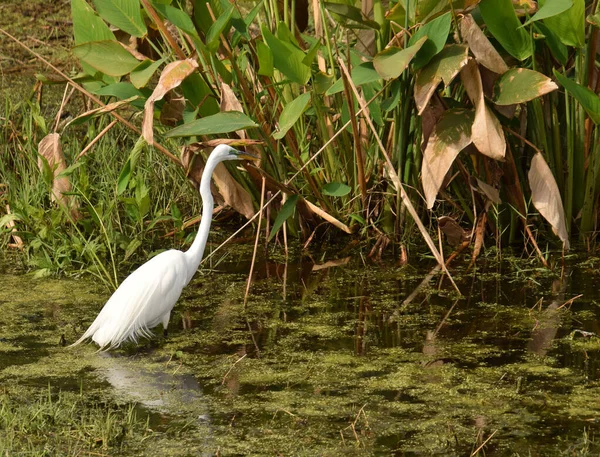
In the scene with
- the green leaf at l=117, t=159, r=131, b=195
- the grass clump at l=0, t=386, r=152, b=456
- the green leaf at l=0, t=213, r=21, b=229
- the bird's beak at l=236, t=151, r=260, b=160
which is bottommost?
the grass clump at l=0, t=386, r=152, b=456

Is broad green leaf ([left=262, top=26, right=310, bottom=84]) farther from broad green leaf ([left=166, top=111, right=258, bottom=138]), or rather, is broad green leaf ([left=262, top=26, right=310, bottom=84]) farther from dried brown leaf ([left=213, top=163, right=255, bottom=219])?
dried brown leaf ([left=213, top=163, right=255, bottom=219])

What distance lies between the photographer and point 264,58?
3818 millimetres

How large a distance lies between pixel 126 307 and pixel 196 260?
38 centimetres

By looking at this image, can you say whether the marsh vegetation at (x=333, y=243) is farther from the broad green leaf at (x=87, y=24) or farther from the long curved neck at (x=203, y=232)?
the long curved neck at (x=203, y=232)

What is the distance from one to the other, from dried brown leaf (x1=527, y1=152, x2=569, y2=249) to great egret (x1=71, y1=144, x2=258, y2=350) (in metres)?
1.18

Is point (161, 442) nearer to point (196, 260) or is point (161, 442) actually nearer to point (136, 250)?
point (196, 260)

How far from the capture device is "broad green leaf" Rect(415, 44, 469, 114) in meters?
3.58

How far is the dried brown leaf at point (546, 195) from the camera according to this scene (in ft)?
→ 12.5

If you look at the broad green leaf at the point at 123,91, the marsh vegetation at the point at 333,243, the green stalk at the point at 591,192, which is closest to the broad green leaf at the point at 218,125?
the marsh vegetation at the point at 333,243

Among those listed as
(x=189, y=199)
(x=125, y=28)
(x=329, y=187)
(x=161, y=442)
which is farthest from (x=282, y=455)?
(x=189, y=199)

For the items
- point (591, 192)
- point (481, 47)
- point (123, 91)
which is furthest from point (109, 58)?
point (591, 192)

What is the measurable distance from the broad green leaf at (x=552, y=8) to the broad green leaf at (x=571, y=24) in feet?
0.15

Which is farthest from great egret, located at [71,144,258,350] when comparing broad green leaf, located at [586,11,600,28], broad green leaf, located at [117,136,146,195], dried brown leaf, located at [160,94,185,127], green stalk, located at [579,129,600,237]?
green stalk, located at [579,129,600,237]

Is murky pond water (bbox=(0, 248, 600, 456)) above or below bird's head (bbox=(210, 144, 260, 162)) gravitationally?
below
